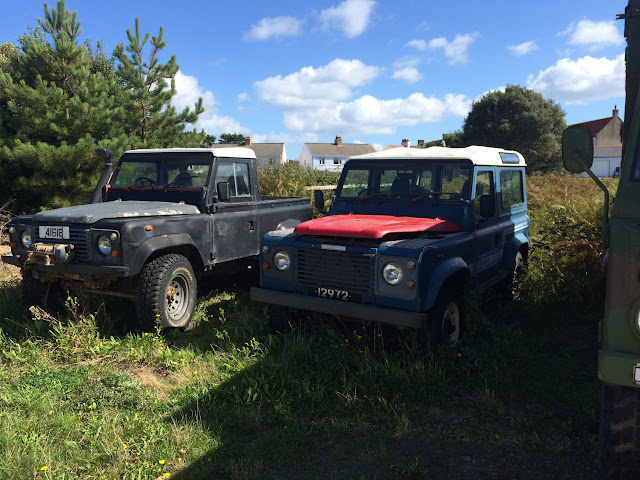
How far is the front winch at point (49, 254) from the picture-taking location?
502cm

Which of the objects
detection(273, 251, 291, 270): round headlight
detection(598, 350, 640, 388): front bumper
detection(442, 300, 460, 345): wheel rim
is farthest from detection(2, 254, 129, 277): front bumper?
detection(598, 350, 640, 388): front bumper

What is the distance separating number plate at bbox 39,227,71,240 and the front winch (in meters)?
0.10

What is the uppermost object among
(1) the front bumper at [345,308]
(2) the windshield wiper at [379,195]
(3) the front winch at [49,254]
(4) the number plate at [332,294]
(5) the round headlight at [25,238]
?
(2) the windshield wiper at [379,195]

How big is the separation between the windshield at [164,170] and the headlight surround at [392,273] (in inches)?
115

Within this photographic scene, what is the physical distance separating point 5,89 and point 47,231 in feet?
26.5

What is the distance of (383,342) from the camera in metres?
4.51

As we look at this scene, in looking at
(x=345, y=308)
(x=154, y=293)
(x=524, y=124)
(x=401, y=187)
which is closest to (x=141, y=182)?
(x=154, y=293)

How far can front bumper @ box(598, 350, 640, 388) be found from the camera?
230cm

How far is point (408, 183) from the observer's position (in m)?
5.38

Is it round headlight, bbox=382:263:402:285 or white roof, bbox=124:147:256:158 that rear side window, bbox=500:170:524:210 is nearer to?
round headlight, bbox=382:263:402:285

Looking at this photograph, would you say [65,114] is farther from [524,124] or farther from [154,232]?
[524,124]

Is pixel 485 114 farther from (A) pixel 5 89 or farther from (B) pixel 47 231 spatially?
(B) pixel 47 231

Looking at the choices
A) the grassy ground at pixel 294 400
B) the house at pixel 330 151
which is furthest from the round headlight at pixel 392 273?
the house at pixel 330 151

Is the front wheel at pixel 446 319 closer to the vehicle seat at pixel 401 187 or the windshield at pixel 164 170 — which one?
the vehicle seat at pixel 401 187
